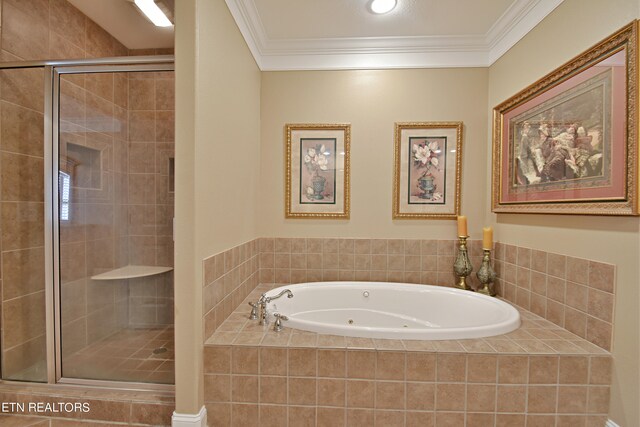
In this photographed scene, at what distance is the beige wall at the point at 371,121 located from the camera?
2.20 meters

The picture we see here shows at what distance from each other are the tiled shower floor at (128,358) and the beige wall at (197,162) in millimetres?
542

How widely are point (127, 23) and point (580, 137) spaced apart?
3.14 metres

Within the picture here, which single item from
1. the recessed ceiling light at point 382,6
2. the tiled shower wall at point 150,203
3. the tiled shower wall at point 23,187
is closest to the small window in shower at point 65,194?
the tiled shower wall at point 23,187

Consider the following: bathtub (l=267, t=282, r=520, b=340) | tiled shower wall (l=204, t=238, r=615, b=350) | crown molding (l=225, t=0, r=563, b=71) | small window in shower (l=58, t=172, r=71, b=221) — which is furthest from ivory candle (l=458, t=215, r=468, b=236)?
small window in shower (l=58, t=172, r=71, b=221)

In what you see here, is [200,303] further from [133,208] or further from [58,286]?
[133,208]

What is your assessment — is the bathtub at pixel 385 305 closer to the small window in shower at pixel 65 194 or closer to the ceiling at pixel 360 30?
the small window in shower at pixel 65 194

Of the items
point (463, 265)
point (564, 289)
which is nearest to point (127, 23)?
point (463, 265)

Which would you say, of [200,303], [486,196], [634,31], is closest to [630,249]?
[634,31]

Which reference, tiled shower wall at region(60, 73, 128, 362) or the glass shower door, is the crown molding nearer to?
the glass shower door

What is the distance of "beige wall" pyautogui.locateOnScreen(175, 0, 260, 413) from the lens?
1.22 meters

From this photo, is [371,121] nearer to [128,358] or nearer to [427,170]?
[427,170]

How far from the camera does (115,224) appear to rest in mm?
2002

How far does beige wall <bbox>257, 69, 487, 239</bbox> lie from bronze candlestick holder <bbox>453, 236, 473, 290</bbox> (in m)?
0.15

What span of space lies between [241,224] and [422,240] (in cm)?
148
